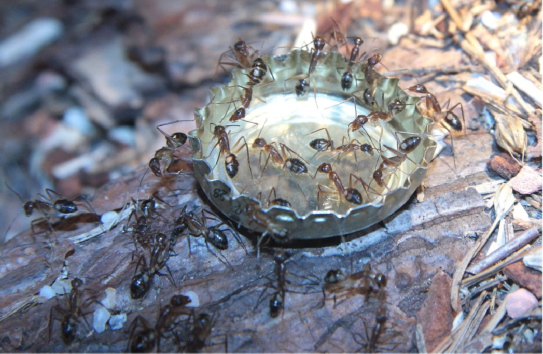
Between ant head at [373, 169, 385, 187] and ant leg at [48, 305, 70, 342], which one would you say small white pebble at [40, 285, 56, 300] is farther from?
ant head at [373, 169, 385, 187]

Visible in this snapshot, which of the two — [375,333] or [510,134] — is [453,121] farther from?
[375,333]

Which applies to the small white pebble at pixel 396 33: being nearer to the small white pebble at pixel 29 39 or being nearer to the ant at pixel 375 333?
the ant at pixel 375 333

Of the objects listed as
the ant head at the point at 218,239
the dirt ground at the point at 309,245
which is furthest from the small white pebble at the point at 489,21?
the ant head at the point at 218,239

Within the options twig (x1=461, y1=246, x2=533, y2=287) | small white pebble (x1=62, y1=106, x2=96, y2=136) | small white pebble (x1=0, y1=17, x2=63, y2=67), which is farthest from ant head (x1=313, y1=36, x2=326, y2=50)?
small white pebble (x1=0, y1=17, x2=63, y2=67)

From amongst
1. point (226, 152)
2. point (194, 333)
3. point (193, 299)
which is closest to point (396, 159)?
point (226, 152)

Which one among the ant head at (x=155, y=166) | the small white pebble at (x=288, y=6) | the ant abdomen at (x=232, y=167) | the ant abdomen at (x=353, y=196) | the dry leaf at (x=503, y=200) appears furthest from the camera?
the small white pebble at (x=288, y=6)

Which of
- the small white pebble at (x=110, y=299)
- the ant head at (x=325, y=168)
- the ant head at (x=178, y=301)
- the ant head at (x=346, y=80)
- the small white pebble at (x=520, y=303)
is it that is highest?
the ant head at (x=346, y=80)

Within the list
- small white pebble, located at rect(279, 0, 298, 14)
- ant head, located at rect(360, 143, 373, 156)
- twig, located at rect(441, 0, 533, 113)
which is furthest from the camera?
small white pebble, located at rect(279, 0, 298, 14)

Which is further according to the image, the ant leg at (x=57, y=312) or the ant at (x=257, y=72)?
the ant at (x=257, y=72)
